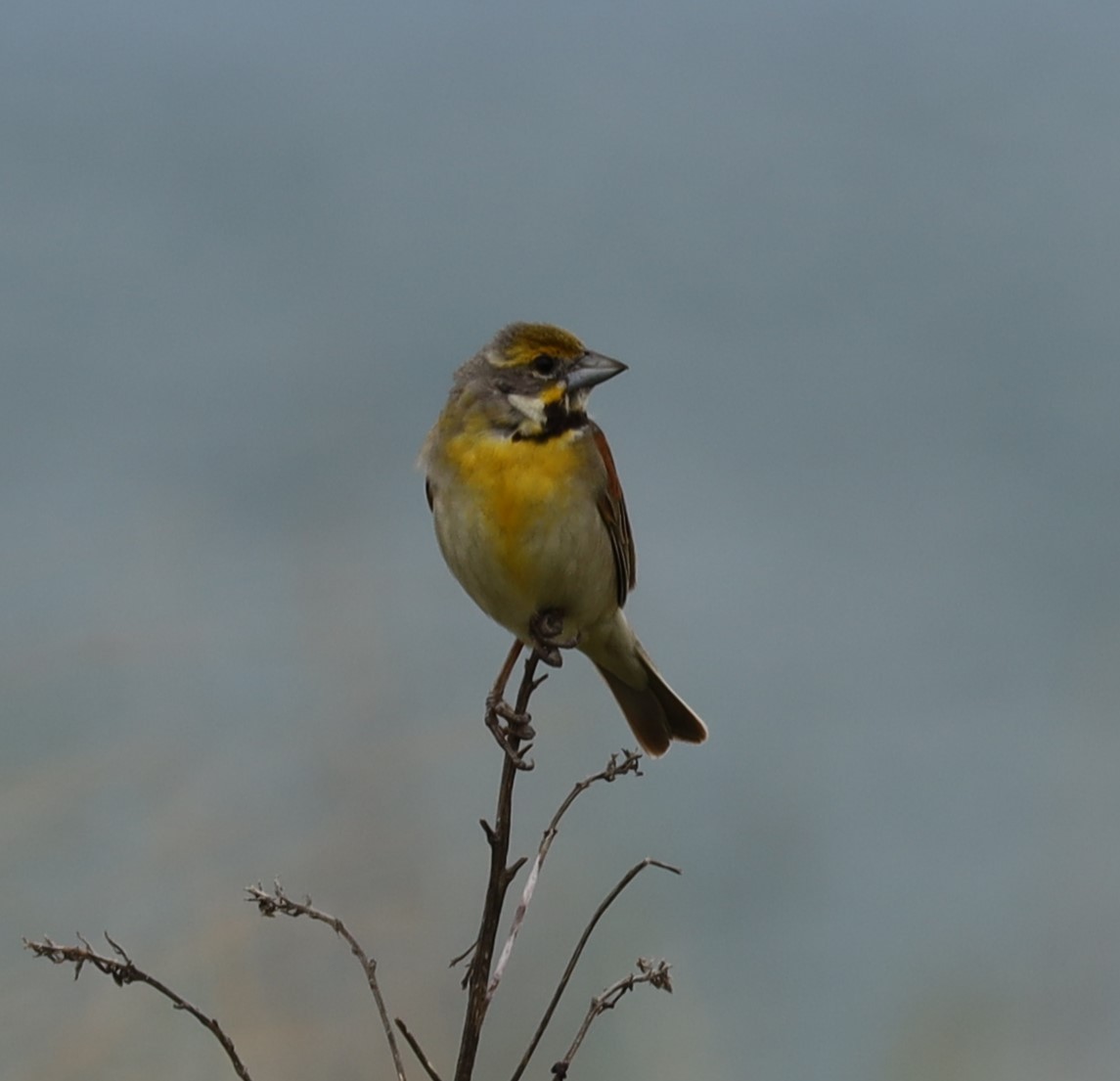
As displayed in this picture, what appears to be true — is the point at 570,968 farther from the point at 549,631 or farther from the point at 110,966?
the point at 549,631

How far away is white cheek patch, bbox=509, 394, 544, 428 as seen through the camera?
147 inches

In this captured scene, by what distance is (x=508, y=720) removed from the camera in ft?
9.20

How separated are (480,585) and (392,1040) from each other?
1.82 metres

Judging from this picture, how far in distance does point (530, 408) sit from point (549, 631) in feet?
1.64

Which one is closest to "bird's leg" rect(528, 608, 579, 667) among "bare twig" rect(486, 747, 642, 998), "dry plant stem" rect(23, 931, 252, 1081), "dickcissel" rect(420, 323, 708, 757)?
"dickcissel" rect(420, 323, 708, 757)

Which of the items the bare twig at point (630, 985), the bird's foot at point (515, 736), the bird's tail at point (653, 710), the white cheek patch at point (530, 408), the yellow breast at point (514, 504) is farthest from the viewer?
the bird's tail at point (653, 710)

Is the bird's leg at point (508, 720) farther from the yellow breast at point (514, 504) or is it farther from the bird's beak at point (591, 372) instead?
the bird's beak at point (591, 372)

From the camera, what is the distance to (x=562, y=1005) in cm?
286

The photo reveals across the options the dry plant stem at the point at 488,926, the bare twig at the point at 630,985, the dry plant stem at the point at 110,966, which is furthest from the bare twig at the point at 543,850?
the dry plant stem at the point at 110,966

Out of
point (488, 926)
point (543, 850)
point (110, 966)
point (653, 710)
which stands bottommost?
point (110, 966)

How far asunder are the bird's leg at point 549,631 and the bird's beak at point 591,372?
515 millimetres

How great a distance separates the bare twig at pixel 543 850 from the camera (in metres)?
1.93

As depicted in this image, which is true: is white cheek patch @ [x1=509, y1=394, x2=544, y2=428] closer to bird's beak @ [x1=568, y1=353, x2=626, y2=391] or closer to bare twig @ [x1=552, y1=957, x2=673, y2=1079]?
bird's beak @ [x1=568, y1=353, x2=626, y2=391]

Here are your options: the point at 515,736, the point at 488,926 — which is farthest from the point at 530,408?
the point at 488,926
